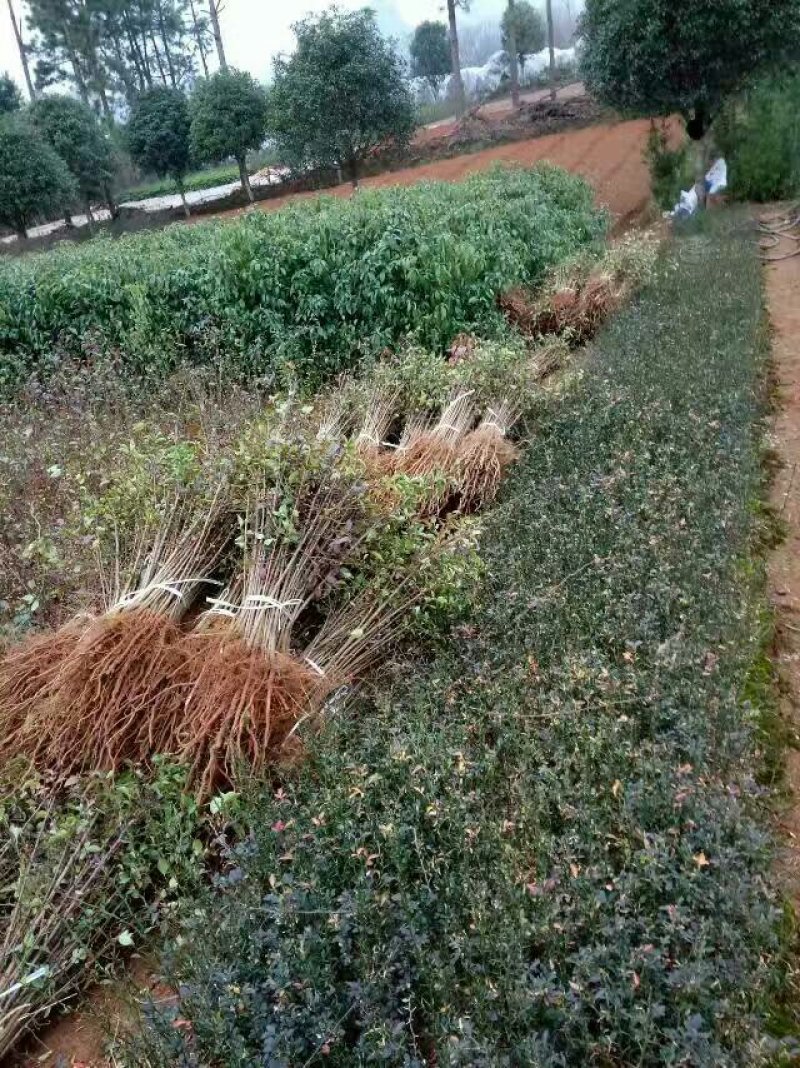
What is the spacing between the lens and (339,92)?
14547 mm

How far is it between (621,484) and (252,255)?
4.33 metres

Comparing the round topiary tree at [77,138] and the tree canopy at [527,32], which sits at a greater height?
the tree canopy at [527,32]

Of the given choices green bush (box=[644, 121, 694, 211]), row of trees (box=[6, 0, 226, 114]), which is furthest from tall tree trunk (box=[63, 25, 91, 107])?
green bush (box=[644, 121, 694, 211])

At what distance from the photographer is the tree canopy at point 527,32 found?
25.4m

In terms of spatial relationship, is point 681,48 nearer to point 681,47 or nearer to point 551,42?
point 681,47

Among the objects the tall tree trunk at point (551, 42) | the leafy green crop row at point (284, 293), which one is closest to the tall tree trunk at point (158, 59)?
the tall tree trunk at point (551, 42)

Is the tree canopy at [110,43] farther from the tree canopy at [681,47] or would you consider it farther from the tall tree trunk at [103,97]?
the tree canopy at [681,47]

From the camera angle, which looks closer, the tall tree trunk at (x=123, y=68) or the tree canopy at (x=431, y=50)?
the tall tree trunk at (x=123, y=68)

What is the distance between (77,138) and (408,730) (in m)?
20.8

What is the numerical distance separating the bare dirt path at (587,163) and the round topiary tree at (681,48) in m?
2.23

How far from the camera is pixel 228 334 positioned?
6699 millimetres

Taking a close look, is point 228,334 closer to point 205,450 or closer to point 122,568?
point 205,450

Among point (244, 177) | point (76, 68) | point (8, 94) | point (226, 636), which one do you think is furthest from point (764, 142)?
point (8, 94)

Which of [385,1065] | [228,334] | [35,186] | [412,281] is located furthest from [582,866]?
[35,186]
